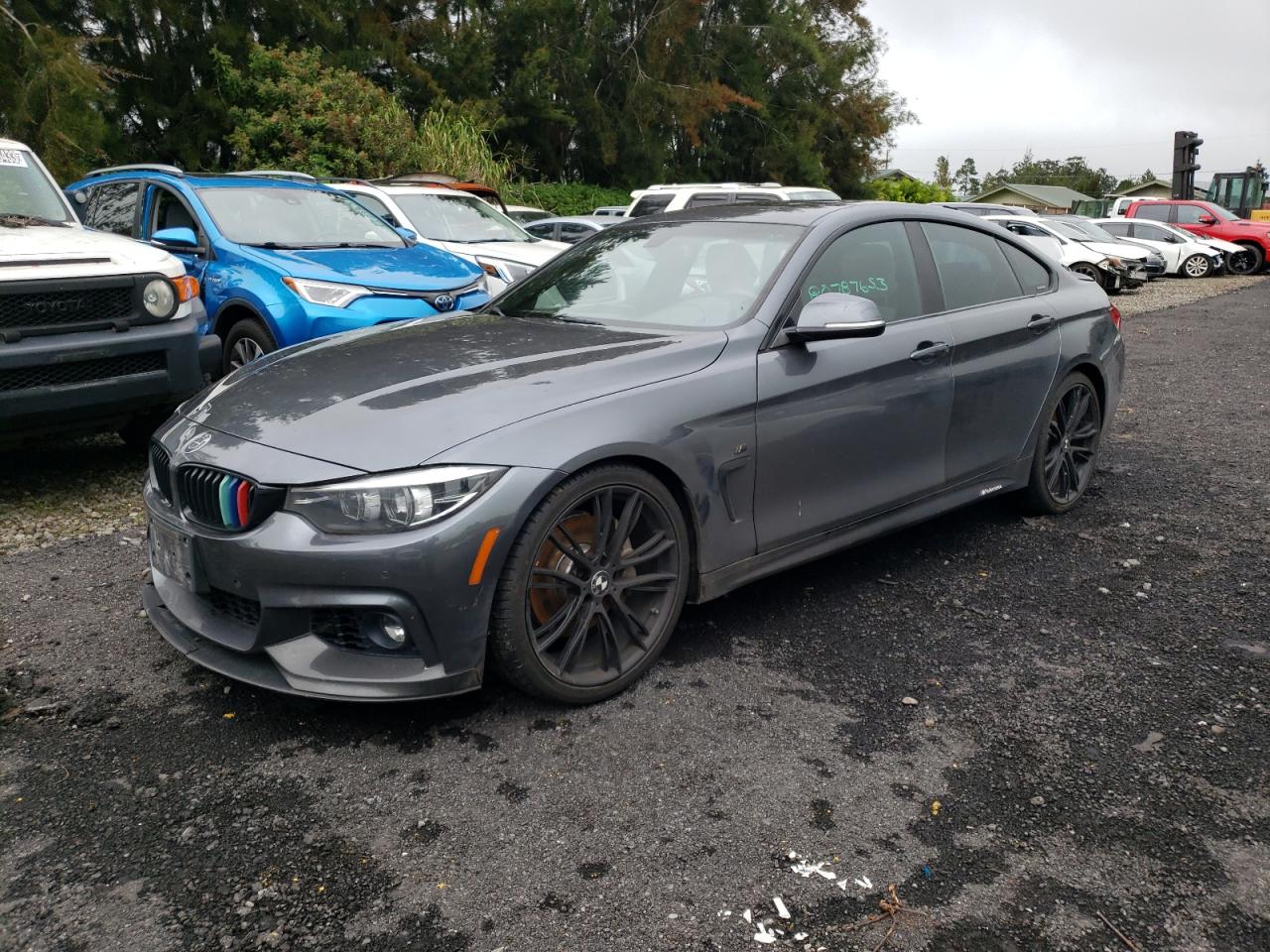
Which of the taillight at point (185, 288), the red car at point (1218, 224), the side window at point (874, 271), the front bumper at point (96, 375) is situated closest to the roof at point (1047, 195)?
the red car at point (1218, 224)

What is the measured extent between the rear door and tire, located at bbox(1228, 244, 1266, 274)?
974 inches

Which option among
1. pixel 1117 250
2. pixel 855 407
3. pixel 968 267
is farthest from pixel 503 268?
pixel 1117 250

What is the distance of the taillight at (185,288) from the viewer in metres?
5.54

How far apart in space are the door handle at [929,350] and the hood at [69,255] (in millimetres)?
3829

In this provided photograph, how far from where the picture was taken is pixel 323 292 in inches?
264

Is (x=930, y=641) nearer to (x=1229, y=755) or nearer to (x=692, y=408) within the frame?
(x=1229, y=755)

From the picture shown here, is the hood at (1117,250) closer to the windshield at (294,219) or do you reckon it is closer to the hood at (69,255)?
the windshield at (294,219)

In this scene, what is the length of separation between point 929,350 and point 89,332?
3.98 meters

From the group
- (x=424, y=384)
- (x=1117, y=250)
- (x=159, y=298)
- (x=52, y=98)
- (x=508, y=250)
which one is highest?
(x=52, y=98)

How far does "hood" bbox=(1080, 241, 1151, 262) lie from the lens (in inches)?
796

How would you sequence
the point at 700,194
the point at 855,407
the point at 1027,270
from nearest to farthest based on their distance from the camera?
the point at 855,407, the point at 1027,270, the point at 700,194

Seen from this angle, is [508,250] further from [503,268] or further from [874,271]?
[874,271]

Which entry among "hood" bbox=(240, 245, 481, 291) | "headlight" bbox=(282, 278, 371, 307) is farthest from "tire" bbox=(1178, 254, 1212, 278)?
"headlight" bbox=(282, 278, 371, 307)

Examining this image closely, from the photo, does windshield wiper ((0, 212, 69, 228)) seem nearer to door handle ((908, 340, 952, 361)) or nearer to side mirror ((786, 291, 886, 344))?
side mirror ((786, 291, 886, 344))
